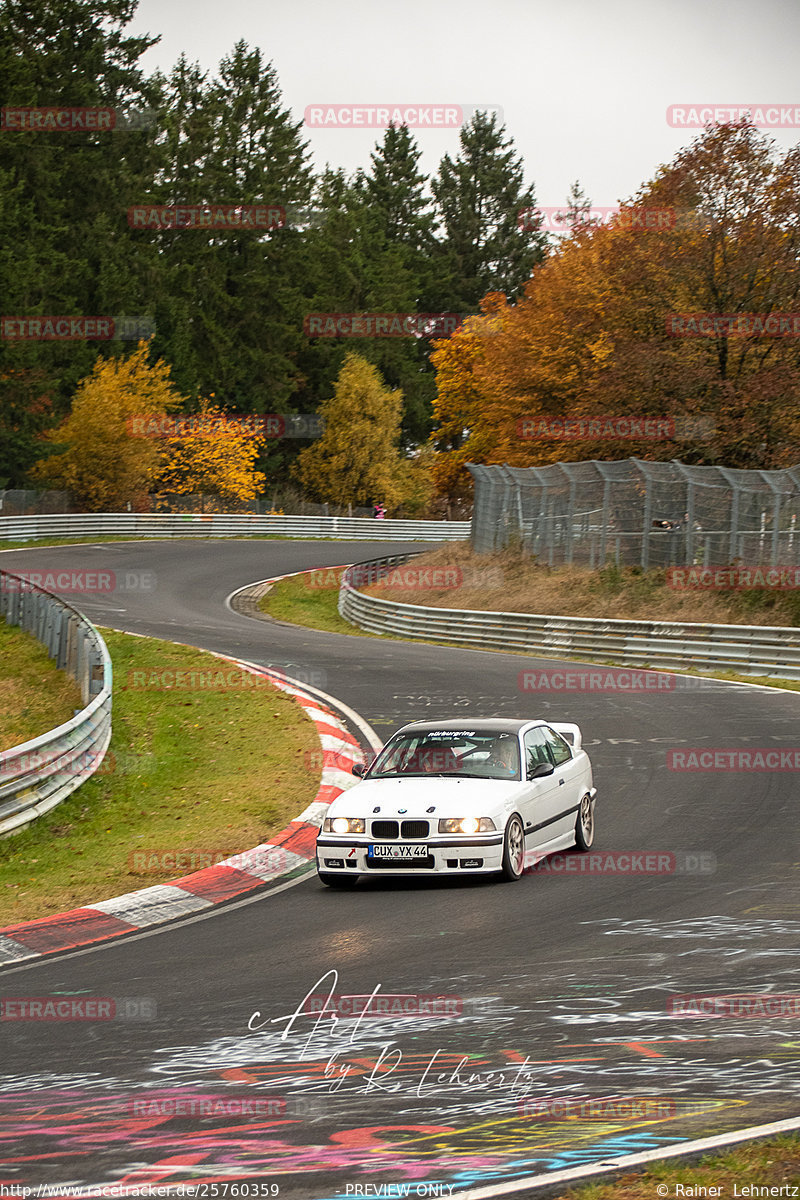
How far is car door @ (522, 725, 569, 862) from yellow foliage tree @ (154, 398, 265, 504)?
210 ft

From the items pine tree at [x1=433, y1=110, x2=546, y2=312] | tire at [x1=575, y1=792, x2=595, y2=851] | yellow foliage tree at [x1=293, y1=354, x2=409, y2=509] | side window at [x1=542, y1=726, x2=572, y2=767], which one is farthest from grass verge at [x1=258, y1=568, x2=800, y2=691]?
pine tree at [x1=433, y1=110, x2=546, y2=312]

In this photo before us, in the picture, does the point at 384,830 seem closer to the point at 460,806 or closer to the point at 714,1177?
the point at 460,806

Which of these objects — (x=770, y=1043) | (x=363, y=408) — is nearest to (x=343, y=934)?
(x=770, y=1043)

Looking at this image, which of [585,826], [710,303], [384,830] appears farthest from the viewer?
[710,303]

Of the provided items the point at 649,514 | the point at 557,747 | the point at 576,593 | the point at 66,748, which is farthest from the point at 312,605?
the point at 557,747

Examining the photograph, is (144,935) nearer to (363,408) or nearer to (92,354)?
(92,354)

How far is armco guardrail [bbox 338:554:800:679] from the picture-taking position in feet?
86.6

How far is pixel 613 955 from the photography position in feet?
27.7

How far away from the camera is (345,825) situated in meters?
11.1

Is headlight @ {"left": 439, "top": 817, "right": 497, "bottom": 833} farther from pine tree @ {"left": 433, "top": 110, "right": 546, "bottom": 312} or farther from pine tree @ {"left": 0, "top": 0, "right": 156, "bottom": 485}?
pine tree @ {"left": 433, "top": 110, "right": 546, "bottom": 312}

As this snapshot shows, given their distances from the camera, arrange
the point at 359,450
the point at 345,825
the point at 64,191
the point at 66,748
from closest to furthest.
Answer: the point at 345,825 → the point at 66,748 → the point at 64,191 → the point at 359,450

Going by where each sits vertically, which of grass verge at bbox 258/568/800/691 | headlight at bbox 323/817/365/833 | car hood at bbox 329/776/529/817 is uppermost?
car hood at bbox 329/776/529/817

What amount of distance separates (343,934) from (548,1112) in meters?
3.98

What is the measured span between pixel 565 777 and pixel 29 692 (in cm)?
1278
